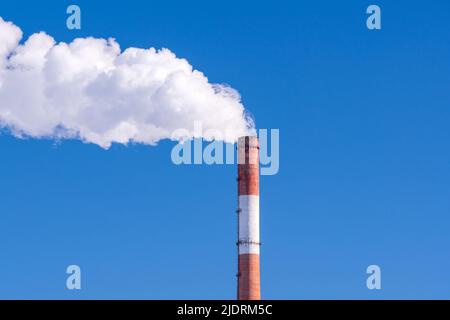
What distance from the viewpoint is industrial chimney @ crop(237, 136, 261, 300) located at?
50188 mm

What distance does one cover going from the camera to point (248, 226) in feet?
168

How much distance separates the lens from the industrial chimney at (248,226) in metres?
50.2
